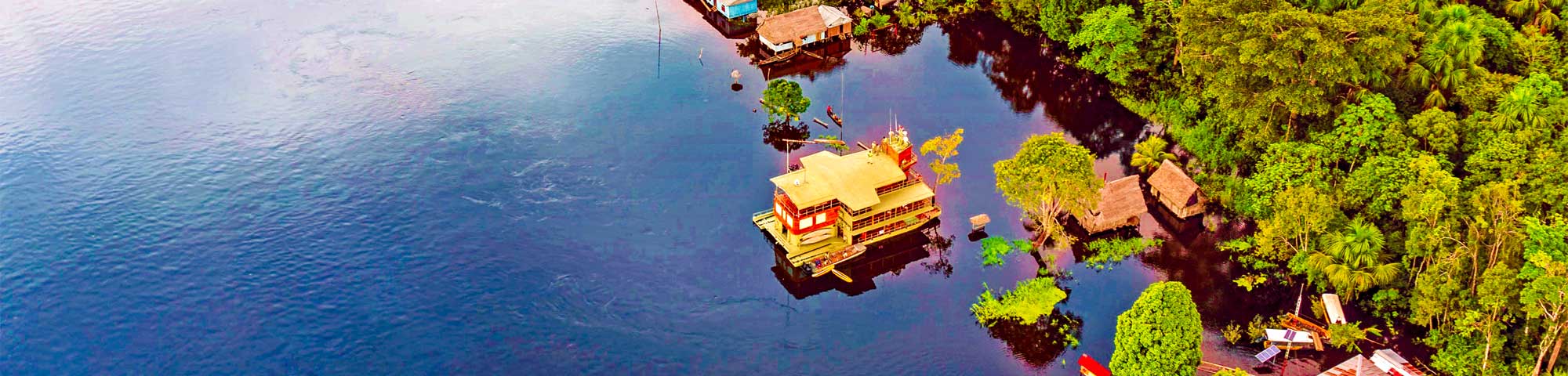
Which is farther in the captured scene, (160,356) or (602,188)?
(602,188)

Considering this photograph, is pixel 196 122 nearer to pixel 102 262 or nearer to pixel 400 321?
pixel 102 262

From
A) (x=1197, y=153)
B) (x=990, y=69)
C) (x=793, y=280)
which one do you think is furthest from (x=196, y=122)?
(x=1197, y=153)

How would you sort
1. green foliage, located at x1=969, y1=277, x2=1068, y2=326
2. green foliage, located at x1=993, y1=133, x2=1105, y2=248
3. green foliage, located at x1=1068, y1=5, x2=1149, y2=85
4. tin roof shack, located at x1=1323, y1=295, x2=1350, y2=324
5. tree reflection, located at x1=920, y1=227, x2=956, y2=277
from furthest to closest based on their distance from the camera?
green foliage, located at x1=1068, y1=5, x2=1149, y2=85 < tree reflection, located at x1=920, y1=227, x2=956, y2=277 < green foliage, located at x1=993, y1=133, x2=1105, y2=248 < green foliage, located at x1=969, y1=277, x2=1068, y2=326 < tin roof shack, located at x1=1323, y1=295, x2=1350, y2=324

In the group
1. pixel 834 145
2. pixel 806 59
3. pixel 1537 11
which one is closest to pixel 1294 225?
pixel 1537 11

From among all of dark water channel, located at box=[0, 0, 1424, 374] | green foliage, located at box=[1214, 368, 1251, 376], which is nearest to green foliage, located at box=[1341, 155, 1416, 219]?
dark water channel, located at box=[0, 0, 1424, 374]

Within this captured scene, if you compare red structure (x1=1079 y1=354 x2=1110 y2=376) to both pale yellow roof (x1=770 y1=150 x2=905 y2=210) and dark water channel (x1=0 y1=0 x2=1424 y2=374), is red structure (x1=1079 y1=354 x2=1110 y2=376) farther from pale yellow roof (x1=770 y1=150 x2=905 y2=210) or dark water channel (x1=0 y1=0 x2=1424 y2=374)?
pale yellow roof (x1=770 y1=150 x2=905 y2=210)

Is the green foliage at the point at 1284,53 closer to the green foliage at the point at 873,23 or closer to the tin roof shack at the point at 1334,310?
the tin roof shack at the point at 1334,310
